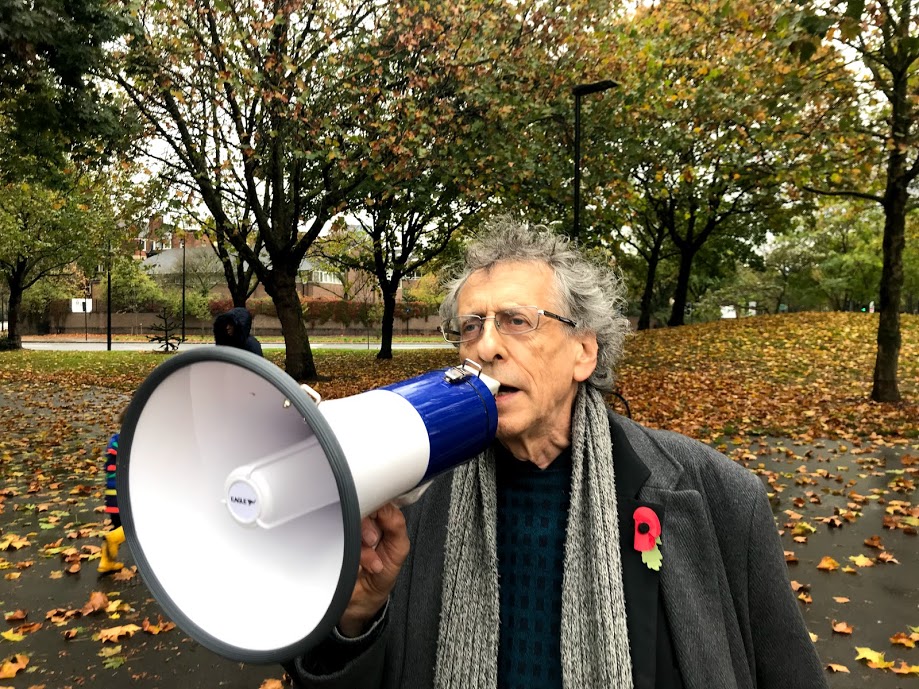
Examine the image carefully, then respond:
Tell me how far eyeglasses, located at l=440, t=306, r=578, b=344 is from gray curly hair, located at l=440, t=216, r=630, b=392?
0.08 m

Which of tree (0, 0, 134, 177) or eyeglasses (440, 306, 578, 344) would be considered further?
tree (0, 0, 134, 177)

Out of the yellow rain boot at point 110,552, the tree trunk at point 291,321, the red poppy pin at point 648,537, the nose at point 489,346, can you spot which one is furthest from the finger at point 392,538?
the tree trunk at point 291,321

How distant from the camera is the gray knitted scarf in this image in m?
1.48

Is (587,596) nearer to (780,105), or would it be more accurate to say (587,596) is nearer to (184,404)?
(184,404)

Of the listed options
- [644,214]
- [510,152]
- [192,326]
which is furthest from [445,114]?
[192,326]

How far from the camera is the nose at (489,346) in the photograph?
1639 mm

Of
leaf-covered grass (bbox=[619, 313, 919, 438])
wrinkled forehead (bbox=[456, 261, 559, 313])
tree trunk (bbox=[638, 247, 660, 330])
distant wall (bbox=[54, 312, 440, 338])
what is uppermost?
tree trunk (bbox=[638, 247, 660, 330])

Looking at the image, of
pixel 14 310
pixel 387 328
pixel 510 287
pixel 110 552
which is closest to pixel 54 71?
pixel 110 552

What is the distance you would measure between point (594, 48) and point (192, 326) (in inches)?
1830

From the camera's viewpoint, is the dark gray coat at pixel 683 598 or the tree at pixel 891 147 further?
the tree at pixel 891 147

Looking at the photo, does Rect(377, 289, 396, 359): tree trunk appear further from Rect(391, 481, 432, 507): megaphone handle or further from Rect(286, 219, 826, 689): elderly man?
Rect(391, 481, 432, 507): megaphone handle

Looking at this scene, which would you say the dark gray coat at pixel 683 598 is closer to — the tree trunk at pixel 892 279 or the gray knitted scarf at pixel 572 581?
the gray knitted scarf at pixel 572 581

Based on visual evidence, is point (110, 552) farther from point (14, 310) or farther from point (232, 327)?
point (14, 310)

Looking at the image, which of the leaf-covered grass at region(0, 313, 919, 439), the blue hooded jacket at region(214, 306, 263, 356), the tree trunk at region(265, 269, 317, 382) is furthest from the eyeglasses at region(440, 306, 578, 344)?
the tree trunk at region(265, 269, 317, 382)
